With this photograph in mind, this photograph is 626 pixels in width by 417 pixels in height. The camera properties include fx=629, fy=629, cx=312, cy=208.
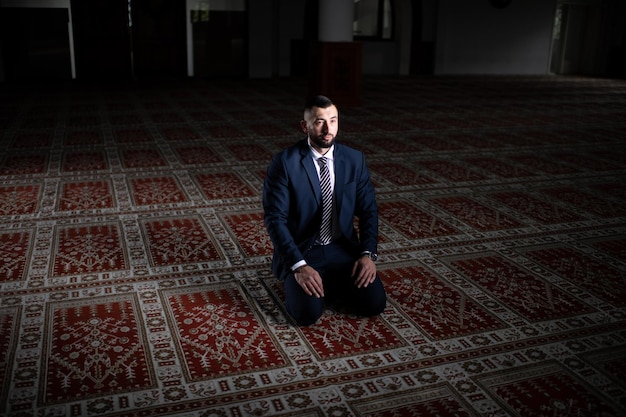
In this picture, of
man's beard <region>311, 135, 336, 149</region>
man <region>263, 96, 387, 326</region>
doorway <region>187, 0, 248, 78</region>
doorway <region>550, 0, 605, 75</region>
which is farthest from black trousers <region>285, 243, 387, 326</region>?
doorway <region>550, 0, 605, 75</region>

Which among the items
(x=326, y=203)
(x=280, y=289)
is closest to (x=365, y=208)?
(x=326, y=203)

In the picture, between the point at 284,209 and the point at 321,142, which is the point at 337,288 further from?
the point at 321,142

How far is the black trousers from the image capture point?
8.49 feet

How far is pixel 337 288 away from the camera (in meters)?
2.76

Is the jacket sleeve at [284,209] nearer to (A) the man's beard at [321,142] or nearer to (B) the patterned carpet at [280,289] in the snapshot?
(A) the man's beard at [321,142]

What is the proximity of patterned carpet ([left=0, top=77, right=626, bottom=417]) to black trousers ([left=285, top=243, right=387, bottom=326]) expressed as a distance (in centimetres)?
7

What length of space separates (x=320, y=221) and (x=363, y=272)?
→ 30 cm

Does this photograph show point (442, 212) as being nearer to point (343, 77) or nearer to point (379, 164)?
point (379, 164)

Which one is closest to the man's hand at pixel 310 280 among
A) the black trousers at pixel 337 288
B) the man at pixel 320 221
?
the man at pixel 320 221

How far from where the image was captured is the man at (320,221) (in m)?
2.51

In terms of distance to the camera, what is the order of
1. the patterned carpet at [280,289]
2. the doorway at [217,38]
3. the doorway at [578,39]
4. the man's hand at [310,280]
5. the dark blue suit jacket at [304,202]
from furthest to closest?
the doorway at [578,39], the doorway at [217,38], the dark blue suit jacket at [304,202], the man's hand at [310,280], the patterned carpet at [280,289]

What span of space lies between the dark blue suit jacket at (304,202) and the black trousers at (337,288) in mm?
53

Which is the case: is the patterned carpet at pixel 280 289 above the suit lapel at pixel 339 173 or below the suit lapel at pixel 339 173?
below

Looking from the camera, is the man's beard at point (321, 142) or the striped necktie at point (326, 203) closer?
the man's beard at point (321, 142)
